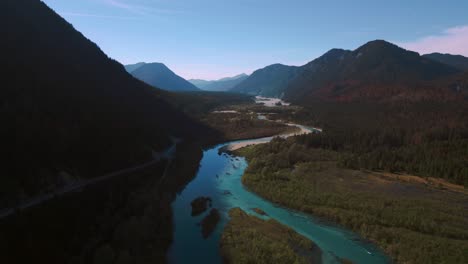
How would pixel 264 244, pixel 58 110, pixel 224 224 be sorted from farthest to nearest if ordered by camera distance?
pixel 58 110, pixel 224 224, pixel 264 244

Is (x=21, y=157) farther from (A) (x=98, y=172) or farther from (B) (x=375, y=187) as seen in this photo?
(B) (x=375, y=187)

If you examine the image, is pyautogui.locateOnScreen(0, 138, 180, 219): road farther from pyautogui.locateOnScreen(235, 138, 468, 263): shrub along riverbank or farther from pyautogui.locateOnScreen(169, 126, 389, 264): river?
pyautogui.locateOnScreen(235, 138, 468, 263): shrub along riverbank

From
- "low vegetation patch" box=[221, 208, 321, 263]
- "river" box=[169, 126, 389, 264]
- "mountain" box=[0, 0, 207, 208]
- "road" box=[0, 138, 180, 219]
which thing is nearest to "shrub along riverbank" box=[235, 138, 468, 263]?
"river" box=[169, 126, 389, 264]

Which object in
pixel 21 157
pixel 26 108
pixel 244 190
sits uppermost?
pixel 26 108

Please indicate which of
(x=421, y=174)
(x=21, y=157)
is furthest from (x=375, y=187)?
(x=21, y=157)

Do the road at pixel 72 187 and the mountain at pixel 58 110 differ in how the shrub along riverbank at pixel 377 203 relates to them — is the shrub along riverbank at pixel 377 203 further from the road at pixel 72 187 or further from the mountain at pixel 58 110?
the mountain at pixel 58 110

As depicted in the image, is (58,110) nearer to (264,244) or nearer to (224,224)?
(224,224)

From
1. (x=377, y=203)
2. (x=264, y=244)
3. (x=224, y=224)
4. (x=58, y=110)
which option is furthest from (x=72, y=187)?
(x=377, y=203)
